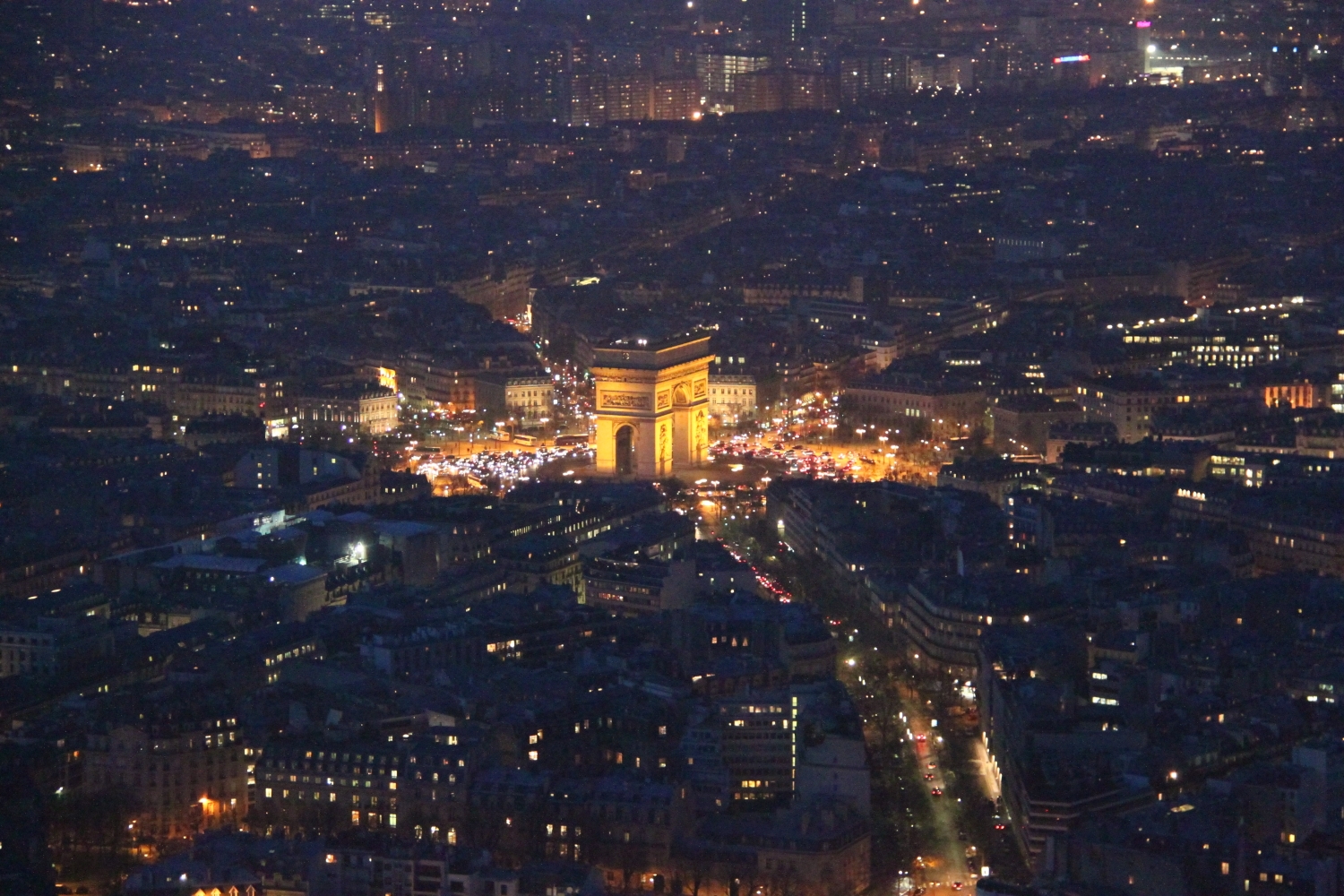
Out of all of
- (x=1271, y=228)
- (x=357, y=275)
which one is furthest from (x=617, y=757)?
(x=1271, y=228)

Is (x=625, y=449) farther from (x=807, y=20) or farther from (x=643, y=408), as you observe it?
(x=807, y=20)

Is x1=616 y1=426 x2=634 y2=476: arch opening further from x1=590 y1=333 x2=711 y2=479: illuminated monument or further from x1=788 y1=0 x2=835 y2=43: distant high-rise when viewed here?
x1=788 y1=0 x2=835 y2=43: distant high-rise

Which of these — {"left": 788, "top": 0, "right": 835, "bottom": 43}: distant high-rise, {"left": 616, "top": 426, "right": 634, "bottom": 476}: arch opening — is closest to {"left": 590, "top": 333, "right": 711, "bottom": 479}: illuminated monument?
{"left": 616, "top": 426, "right": 634, "bottom": 476}: arch opening

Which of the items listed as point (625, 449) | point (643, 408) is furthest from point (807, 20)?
point (643, 408)

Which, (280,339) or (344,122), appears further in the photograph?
(344,122)

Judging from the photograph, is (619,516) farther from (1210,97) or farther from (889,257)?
(1210,97)

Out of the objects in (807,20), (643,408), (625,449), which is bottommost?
(807,20)

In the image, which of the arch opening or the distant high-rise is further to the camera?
the distant high-rise

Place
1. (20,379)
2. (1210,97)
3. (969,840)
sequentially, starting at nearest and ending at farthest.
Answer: (969,840) < (20,379) < (1210,97)

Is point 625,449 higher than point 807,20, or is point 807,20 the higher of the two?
point 625,449
